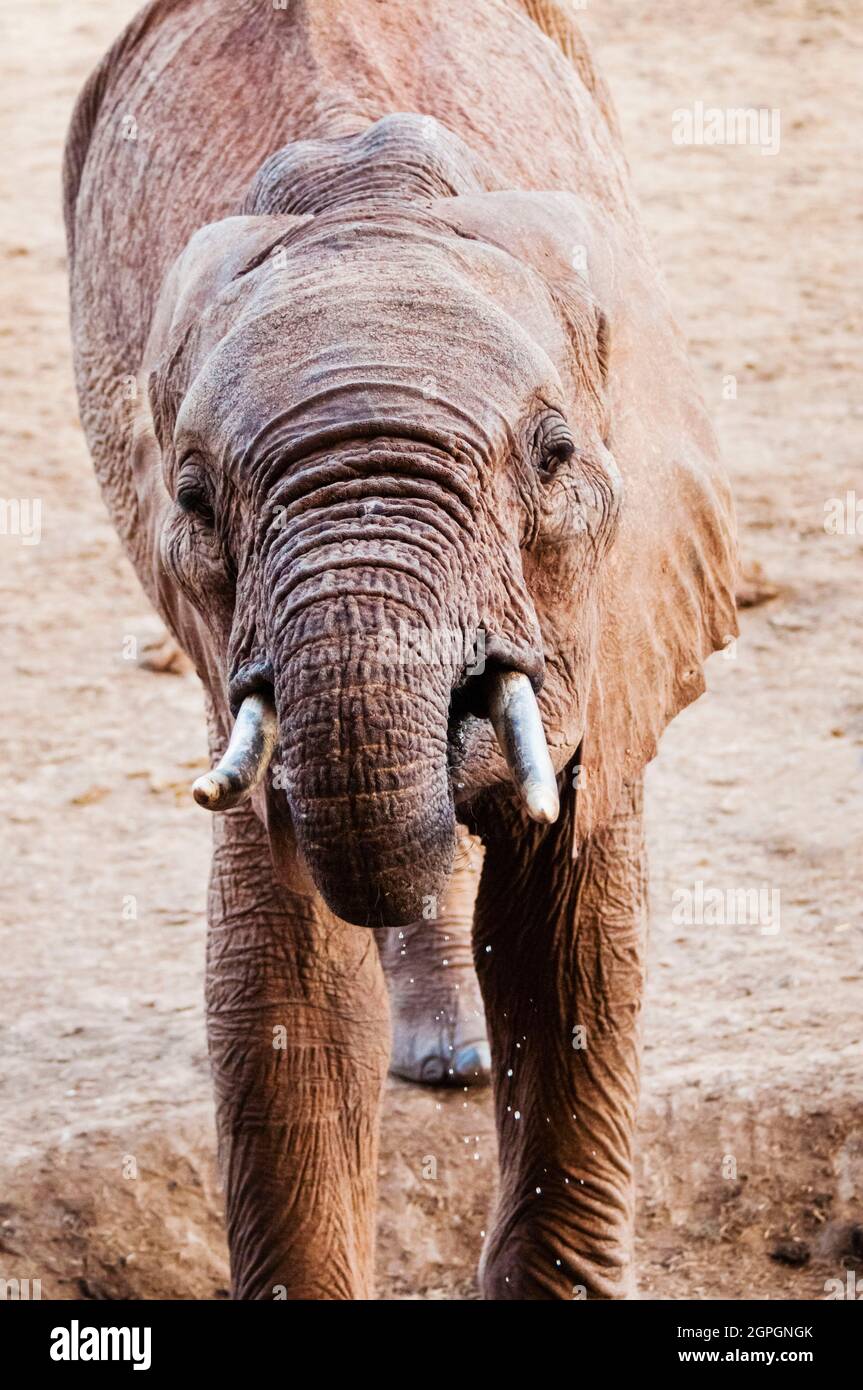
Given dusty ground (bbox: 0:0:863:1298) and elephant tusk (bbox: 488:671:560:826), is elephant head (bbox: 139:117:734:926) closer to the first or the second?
elephant tusk (bbox: 488:671:560:826)

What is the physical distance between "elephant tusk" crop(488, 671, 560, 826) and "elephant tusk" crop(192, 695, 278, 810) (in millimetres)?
230

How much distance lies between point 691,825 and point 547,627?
2.82 m

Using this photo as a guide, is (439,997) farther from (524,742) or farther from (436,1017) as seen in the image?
(524,742)

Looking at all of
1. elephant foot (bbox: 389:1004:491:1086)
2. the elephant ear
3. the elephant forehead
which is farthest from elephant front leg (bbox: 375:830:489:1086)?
the elephant forehead

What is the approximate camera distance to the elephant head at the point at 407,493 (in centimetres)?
213

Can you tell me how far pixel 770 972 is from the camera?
4527mm

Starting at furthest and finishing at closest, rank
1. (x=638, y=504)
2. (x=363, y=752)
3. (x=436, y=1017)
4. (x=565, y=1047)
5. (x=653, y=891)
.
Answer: (x=653, y=891), (x=436, y=1017), (x=565, y=1047), (x=638, y=504), (x=363, y=752)

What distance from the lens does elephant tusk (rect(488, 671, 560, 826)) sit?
216cm

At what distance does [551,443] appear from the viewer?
7.86ft

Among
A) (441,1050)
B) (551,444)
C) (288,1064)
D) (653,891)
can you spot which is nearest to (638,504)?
(551,444)

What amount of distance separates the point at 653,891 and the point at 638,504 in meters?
2.25

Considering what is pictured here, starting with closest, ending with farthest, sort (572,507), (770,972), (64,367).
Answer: (572,507) → (770,972) → (64,367)

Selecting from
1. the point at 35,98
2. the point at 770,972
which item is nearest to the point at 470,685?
the point at 770,972
